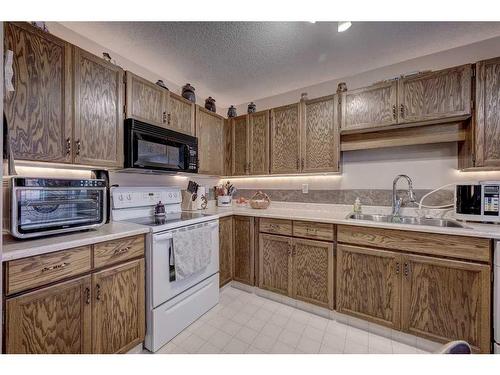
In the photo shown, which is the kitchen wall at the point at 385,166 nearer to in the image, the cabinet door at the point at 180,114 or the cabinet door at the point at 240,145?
the cabinet door at the point at 240,145

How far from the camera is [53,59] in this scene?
4.55 ft

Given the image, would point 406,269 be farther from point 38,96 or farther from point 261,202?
point 38,96

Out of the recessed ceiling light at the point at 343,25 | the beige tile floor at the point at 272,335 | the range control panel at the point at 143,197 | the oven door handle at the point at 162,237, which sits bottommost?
the beige tile floor at the point at 272,335

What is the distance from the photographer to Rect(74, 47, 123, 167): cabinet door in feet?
4.97

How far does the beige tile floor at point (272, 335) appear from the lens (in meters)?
1.59

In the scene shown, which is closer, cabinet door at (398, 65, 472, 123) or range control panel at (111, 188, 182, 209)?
cabinet door at (398, 65, 472, 123)

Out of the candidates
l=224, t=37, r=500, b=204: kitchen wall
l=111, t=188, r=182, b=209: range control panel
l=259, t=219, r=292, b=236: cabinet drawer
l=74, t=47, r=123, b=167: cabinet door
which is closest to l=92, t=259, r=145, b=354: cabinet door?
l=111, t=188, r=182, b=209: range control panel

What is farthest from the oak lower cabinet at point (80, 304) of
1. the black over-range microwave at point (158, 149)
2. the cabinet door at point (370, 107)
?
the cabinet door at point (370, 107)

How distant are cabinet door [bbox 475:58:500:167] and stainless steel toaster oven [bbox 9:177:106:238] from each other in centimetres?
278

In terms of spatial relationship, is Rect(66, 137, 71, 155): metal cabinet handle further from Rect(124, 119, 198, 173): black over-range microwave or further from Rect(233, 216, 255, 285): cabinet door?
Rect(233, 216, 255, 285): cabinet door

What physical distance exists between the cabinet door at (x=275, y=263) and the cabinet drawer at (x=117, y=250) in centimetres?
123

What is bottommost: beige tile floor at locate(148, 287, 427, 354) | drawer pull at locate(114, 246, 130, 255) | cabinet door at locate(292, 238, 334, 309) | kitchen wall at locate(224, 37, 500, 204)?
beige tile floor at locate(148, 287, 427, 354)
